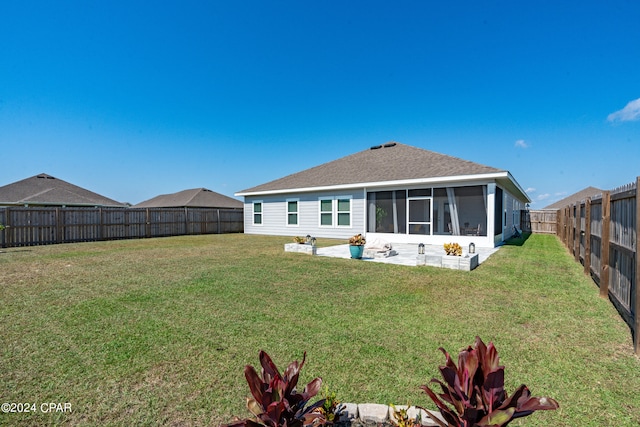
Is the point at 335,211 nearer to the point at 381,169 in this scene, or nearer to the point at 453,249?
the point at 381,169

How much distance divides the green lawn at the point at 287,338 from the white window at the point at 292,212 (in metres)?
11.3

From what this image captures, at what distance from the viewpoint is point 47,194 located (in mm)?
24000

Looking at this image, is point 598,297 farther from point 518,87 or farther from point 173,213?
point 173,213

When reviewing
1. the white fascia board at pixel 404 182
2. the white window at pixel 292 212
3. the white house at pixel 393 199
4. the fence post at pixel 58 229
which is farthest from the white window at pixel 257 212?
the fence post at pixel 58 229

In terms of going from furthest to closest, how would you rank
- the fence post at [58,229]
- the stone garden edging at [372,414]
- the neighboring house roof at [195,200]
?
the neighboring house roof at [195,200], the fence post at [58,229], the stone garden edging at [372,414]

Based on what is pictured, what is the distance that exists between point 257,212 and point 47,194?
747 inches

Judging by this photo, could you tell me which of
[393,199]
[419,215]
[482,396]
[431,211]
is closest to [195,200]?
[393,199]

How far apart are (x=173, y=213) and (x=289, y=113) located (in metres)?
10.8

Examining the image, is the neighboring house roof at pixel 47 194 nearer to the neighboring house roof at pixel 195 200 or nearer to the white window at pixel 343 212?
the neighboring house roof at pixel 195 200

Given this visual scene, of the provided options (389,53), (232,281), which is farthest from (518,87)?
(232,281)

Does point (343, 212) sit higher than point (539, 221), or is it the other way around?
point (343, 212)

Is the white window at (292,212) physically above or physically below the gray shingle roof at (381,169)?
below

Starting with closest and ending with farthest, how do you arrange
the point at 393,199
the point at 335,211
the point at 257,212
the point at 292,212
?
the point at 393,199 → the point at 335,211 → the point at 292,212 → the point at 257,212

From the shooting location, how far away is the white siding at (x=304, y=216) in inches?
598
